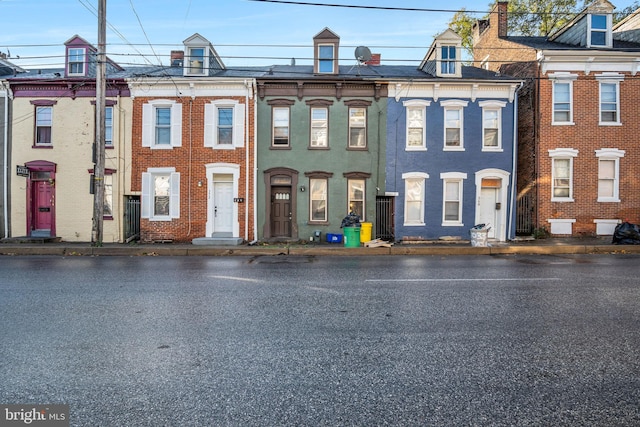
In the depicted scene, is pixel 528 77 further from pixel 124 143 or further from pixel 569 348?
pixel 124 143

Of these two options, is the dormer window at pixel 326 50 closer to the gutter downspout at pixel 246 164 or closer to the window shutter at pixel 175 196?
the gutter downspout at pixel 246 164

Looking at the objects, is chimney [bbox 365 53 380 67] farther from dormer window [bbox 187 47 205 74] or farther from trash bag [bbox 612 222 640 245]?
trash bag [bbox 612 222 640 245]

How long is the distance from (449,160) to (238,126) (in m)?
9.64

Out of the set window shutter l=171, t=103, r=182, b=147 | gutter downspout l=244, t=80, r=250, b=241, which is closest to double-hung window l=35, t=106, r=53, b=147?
window shutter l=171, t=103, r=182, b=147

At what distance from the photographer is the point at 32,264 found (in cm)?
1109

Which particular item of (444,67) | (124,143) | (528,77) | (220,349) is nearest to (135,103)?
(124,143)

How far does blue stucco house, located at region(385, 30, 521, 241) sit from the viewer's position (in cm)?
1748

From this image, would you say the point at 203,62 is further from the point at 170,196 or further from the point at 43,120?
the point at 43,120

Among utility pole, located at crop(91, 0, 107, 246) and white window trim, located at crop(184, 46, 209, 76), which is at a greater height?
white window trim, located at crop(184, 46, 209, 76)

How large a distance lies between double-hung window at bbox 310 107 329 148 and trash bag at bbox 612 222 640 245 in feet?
40.5

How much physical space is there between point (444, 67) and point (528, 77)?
12.6 feet

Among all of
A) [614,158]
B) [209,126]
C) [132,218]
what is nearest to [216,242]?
[132,218]

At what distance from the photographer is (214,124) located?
17.5 metres

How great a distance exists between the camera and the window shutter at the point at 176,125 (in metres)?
17.5
